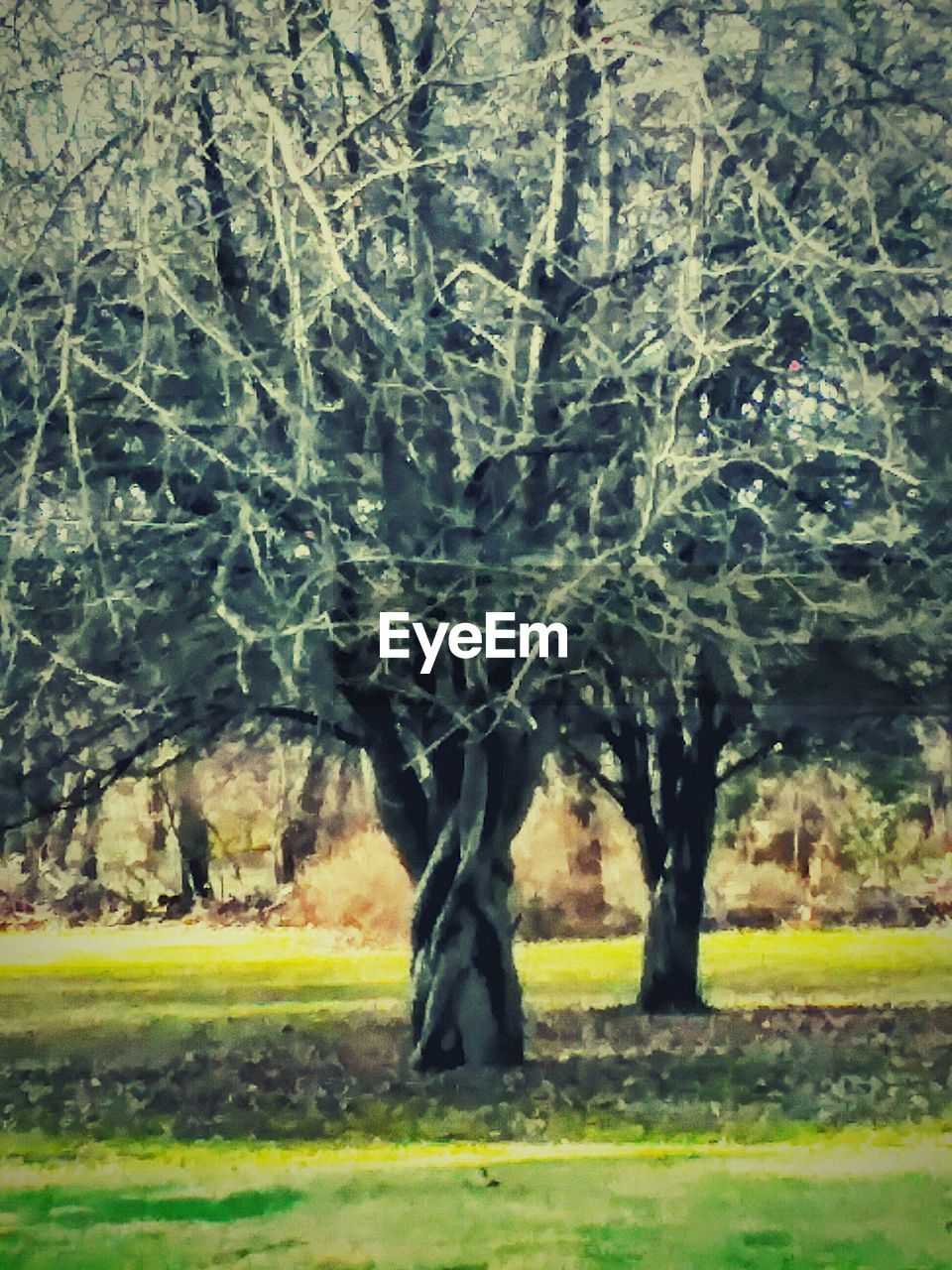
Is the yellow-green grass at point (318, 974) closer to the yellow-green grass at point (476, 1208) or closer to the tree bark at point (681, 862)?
the tree bark at point (681, 862)

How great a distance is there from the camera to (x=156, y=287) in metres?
3.32

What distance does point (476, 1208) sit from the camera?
317cm

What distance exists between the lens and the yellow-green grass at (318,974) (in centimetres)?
325

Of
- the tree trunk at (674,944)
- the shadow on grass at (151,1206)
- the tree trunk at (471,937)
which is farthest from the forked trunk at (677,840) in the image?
the shadow on grass at (151,1206)

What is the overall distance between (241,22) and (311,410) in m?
0.91

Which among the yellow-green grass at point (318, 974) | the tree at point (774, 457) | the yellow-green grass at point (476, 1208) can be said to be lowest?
the yellow-green grass at point (476, 1208)

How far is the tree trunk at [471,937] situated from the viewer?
10.7 feet

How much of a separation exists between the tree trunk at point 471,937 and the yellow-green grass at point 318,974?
0.20 ft

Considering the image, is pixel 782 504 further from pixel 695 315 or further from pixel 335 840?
pixel 335 840

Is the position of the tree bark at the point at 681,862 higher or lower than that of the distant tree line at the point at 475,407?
lower

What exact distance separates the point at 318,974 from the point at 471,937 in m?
0.35

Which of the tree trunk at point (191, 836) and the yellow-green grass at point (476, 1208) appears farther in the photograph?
the tree trunk at point (191, 836)

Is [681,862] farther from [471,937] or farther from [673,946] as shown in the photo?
[471,937]

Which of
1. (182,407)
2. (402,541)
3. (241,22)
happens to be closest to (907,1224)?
(402,541)
